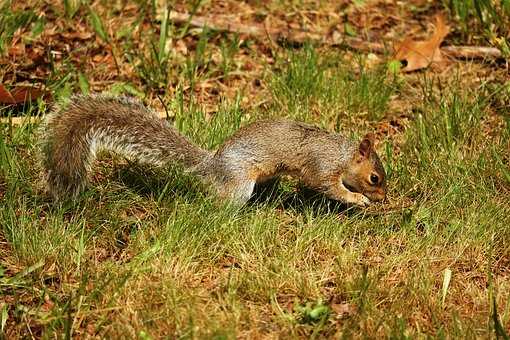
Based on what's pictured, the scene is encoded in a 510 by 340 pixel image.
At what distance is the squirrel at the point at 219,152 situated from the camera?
322cm

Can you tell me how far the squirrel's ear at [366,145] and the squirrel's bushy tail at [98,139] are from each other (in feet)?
2.21

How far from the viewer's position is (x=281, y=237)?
10.8 feet

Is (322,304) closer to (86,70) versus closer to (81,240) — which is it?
(81,240)

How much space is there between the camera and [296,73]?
167 inches

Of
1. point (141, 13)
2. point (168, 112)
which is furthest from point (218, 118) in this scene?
point (141, 13)

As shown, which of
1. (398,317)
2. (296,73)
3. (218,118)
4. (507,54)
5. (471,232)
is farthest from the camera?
(507,54)

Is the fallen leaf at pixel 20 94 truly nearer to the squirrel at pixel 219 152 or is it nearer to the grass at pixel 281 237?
the grass at pixel 281 237

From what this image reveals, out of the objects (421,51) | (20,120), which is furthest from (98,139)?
(421,51)

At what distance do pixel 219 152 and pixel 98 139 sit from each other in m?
0.51

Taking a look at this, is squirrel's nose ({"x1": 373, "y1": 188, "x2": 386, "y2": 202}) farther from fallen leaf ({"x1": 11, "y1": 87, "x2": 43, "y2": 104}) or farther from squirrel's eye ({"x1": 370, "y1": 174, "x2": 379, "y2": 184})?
fallen leaf ({"x1": 11, "y1": 87, "x2": 43, "y2": 104})

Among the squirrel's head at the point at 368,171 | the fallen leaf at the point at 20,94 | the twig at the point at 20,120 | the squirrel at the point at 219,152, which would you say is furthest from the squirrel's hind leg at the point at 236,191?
the fallen leaf at the point at 20,94

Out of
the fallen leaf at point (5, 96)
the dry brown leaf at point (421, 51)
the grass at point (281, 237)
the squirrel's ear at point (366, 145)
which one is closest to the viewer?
the grass at point (281, 237)

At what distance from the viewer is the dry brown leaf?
4625 millimetres

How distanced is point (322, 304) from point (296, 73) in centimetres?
169
